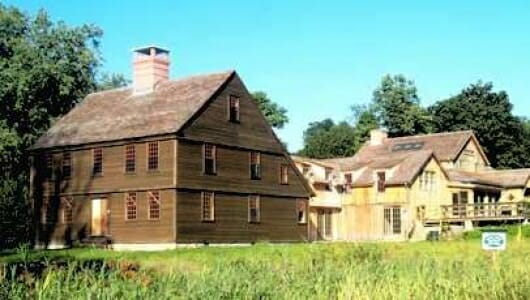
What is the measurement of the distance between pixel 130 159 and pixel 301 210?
12042 mm

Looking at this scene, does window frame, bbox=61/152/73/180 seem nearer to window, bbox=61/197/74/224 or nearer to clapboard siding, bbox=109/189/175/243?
window, bbox=61/197/74/224

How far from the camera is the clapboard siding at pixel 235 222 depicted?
40.7m

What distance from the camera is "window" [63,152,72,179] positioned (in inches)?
1795

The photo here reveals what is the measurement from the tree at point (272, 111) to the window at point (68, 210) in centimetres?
5135

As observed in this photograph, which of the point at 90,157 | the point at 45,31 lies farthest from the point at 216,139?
the point at 45,31

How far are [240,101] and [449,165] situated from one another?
27.2 m

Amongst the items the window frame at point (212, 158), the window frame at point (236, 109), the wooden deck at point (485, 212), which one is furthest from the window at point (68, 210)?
the wooden deck at point (485, 212)

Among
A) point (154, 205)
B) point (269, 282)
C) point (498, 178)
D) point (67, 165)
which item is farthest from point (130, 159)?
point (498, 178)

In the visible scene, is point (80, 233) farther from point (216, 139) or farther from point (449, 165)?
point (449, 165)

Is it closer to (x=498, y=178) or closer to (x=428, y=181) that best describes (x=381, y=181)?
(x=428, y=181)

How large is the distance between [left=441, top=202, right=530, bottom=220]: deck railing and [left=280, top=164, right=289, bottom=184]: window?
14.1m

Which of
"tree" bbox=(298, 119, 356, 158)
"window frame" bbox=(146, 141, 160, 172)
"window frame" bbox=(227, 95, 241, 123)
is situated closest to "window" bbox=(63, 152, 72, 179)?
"window frame" bbox=(146, 141, 160, 172)

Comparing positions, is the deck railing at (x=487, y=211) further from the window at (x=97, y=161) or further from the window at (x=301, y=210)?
the window at (x=97, y=161)

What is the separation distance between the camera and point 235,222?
144ft
